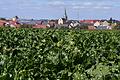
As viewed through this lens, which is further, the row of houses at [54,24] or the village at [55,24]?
the row of houses at [54,24]

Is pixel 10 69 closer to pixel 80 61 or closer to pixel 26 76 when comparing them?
pixel 26 76

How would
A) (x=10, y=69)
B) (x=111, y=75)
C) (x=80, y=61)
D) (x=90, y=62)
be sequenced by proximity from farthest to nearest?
1. (x=80, y=61)
2. (x=90, y=62)
3. (x=10, y=69)
4. (x=111, y=75)

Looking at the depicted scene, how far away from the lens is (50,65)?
10047 mm

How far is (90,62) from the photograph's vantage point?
1154cm

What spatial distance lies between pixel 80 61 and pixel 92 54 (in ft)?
2.90

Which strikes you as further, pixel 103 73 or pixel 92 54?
pixel 92 54

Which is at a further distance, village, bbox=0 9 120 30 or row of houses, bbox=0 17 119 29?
row of houses, bbox=0 17 119 29

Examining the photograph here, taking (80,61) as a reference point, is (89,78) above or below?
above

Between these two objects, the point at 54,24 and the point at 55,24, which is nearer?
the point at 55,24

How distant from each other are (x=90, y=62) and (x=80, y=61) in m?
1.12

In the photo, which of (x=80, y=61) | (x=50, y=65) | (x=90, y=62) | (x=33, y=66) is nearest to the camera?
(x=33, y=66)

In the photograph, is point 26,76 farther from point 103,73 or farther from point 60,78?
point 103,73

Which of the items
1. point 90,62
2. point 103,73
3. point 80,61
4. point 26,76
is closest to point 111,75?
point 103,73

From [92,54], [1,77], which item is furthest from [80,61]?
[1,77]
